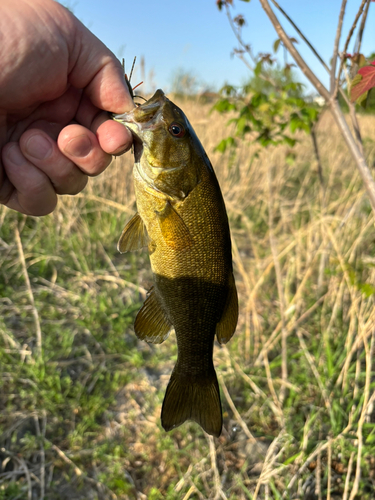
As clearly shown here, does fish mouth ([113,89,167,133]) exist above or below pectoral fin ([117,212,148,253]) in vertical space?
above

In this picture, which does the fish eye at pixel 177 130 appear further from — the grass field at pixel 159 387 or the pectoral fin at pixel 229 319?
the grass field at pixel 159 387

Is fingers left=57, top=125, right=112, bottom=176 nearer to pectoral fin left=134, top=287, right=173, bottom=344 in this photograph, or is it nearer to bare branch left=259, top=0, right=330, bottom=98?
pectoral fin left=134, top=287, right=173, bottom=344

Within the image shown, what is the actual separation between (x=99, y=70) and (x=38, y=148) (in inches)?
17.5

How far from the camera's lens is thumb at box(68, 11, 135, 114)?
1.50 meters

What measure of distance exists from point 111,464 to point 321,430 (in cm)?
144

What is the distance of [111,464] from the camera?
2.25m

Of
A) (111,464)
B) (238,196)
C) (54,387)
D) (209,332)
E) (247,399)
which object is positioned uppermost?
(238,196)

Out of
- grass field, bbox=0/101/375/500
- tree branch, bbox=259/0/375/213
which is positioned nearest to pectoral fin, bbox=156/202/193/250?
tree branch, bbox=259/0/375/213

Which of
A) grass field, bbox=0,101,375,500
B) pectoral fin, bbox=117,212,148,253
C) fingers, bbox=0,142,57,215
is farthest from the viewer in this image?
grass field, bbox=0,101,375,500

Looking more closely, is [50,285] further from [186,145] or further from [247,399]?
[186,145]

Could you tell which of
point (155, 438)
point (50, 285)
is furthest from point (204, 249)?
point (50, 285)

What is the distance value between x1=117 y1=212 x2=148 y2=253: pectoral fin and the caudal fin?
1.84 feet

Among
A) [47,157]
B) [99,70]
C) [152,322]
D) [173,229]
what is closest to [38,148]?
[47,157]

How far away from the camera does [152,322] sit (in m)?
1.41
